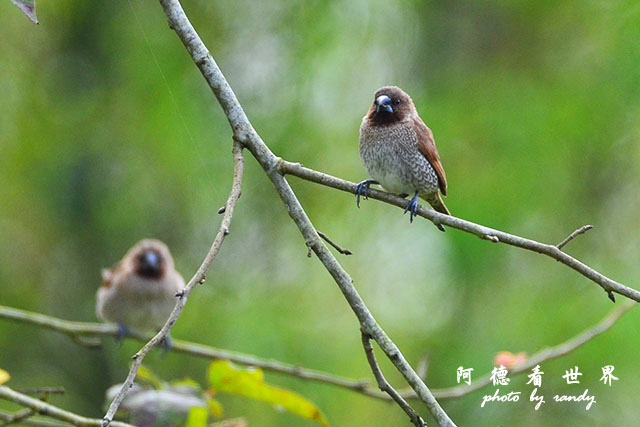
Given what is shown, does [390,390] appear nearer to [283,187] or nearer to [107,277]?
[283,187]

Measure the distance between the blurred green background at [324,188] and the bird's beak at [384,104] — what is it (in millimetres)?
2439

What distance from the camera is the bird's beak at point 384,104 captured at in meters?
3.88

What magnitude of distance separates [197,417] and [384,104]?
1.84 meters

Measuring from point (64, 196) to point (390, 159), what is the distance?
171 inches

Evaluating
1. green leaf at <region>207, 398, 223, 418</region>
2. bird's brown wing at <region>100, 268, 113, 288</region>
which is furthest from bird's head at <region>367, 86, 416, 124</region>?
bird's brown wing at <region>100, 268, 113, 288</region>

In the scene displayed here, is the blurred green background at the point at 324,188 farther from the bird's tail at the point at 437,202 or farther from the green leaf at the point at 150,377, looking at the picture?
the green leaf at the point at 150,377

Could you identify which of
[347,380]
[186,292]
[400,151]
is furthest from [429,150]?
A: [186,292]

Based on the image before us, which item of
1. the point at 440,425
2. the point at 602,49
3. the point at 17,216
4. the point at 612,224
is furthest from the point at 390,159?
the point at 17,216

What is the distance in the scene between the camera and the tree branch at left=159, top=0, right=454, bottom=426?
2.23 m

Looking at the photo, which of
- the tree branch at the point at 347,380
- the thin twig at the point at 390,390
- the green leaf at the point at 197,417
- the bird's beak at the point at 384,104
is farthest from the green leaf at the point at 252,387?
the bird's beak at the point at 384,104

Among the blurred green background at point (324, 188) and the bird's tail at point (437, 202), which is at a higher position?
the blurred green background at point (324, 188)

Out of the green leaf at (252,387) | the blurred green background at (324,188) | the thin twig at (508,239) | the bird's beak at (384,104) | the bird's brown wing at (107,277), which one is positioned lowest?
the green leaf at (252,387)

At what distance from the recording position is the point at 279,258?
6.66 meters

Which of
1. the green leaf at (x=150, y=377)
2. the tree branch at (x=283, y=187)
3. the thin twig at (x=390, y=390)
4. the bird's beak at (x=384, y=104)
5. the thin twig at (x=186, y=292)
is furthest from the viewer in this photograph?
the bird's beak at (x=384, y=104)
